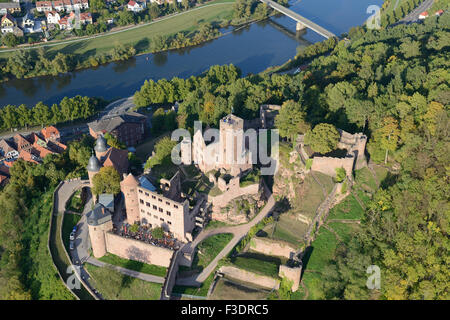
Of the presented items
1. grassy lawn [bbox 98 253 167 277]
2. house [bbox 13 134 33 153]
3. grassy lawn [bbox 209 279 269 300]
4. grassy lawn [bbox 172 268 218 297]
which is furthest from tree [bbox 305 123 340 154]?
house [bbox 13 134 33 153]

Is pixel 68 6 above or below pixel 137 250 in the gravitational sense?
above

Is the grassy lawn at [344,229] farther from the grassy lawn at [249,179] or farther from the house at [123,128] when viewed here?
the house at [123,128]

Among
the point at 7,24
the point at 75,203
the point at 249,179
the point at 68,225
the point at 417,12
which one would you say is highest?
the point at 7,24

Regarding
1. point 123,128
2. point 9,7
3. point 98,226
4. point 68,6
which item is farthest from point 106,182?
point 9,7

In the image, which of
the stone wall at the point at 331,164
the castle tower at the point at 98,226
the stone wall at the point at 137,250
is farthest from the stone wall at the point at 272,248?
the castle tower at the point at 98,226

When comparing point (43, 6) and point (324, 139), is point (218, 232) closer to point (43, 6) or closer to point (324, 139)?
point (324, 139)

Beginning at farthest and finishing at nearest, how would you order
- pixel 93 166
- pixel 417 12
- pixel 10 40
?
pixel 417 12
pixel 10 40
pixel 93 166

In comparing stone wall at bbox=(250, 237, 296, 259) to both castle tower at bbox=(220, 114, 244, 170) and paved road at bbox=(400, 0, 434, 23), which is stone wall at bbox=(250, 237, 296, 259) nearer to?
castle tower at bbox=(220, 114, 244, 170)

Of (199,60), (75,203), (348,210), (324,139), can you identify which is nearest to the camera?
(348,210)

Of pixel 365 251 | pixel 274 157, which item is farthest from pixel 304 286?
pixel 274 157
